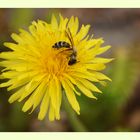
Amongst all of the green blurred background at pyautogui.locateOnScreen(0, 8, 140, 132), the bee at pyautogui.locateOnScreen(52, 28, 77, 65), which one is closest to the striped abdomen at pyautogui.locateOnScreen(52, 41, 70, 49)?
the bee at pyautogui.locateOnScreen(52, 28, 77, 65)

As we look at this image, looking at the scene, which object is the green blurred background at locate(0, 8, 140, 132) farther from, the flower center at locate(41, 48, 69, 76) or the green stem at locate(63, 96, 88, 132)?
the flower center at locate(41, 48, 69, 76)

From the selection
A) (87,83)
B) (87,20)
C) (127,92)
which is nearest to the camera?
(87,83)

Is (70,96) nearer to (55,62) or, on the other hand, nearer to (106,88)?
(55,62)

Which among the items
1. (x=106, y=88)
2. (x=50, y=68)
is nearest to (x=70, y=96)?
(x=50, y=68)

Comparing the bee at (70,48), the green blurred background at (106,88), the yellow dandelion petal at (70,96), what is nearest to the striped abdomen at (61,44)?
the bee at (70,48)

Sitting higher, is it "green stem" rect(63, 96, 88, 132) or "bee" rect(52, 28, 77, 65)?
"bee" rect(52, 28, 77, 65)
